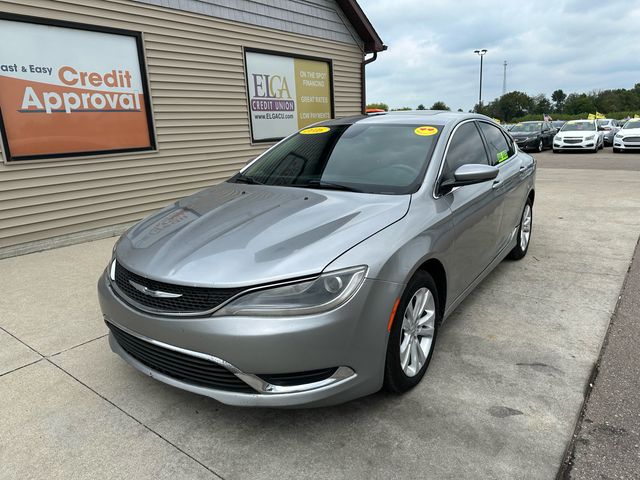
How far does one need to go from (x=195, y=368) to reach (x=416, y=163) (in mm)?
1870

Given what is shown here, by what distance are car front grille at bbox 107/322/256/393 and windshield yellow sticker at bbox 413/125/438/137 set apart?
216cm

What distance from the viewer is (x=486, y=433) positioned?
230 centimetres

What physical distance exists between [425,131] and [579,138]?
2035cm

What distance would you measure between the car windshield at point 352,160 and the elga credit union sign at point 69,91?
3.39 m

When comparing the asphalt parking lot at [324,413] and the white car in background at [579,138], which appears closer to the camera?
the asphalt parking lot at [324,413]

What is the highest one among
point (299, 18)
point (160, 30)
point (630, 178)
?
point (299, 18)

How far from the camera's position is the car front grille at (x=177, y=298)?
2.12 metres

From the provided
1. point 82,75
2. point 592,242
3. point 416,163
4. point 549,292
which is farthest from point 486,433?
point 82,75

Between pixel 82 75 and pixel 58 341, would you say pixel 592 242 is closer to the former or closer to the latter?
pixel 58 341

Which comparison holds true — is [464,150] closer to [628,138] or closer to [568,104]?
[628,138]

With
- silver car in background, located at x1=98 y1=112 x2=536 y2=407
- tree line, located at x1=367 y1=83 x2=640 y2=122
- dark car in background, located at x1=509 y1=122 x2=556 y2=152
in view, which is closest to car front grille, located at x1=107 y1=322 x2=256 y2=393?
silver car in background, located at x1=98 y1=112 x2=536 y2=407

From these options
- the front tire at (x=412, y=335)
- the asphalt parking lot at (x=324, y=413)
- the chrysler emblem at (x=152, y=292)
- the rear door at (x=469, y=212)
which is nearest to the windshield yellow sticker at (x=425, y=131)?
the rear door at (x=469, y=212)

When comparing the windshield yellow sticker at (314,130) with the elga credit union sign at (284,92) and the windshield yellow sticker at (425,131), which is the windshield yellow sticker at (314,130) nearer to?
the windshield yellow sticker at (425,131)

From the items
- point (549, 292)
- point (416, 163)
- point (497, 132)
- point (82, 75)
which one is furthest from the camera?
point (82, 75)
